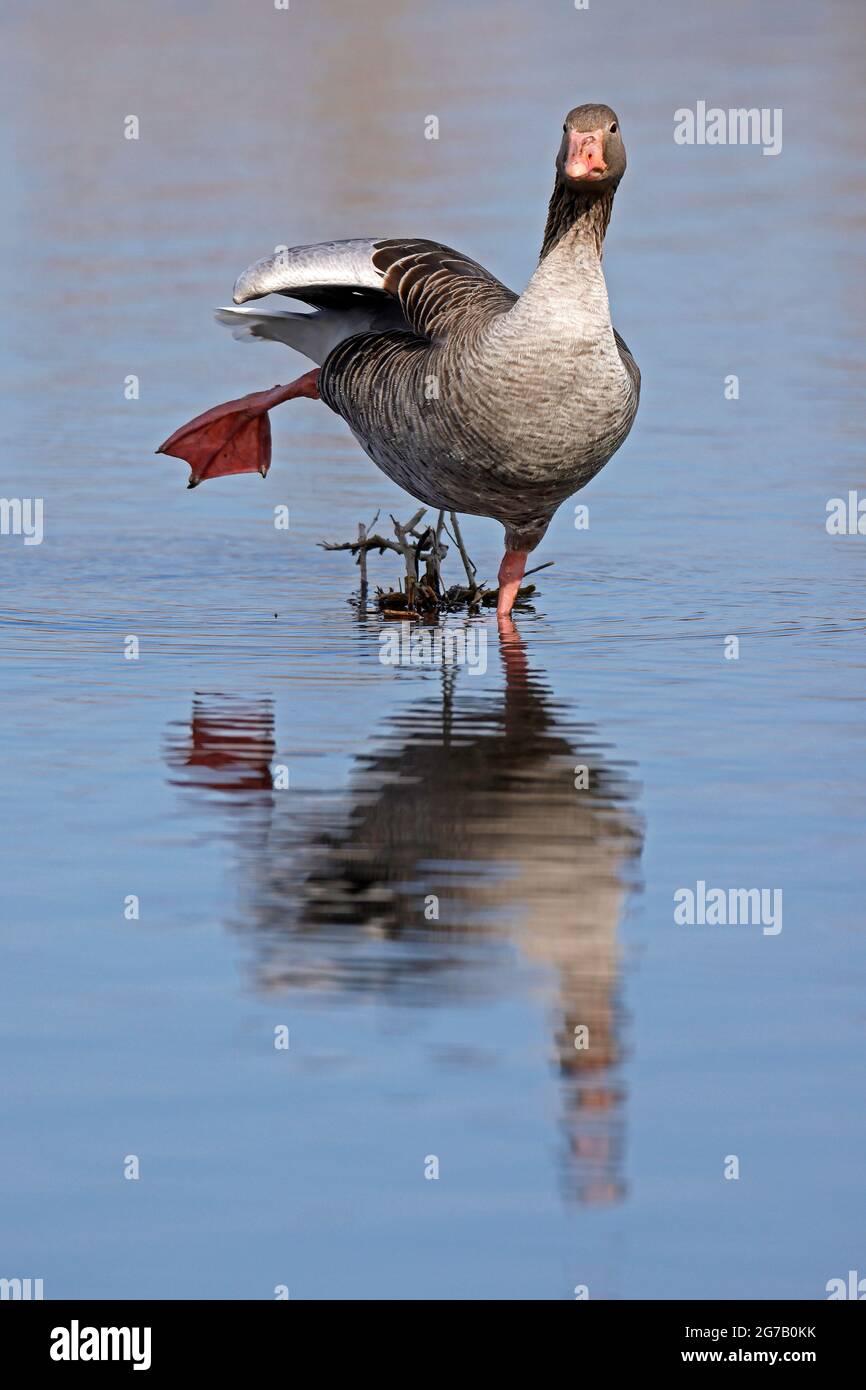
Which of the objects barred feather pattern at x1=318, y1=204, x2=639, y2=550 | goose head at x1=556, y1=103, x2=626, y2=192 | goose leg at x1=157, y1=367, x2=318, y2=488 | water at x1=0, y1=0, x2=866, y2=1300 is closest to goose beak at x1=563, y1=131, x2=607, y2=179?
goose head at x1=556, y1=103, x2=626, y2=192

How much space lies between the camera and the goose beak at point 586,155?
9.43 m

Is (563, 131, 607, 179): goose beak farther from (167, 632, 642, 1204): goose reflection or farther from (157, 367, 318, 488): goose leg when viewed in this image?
(157, 367, 318, 488): goose leg

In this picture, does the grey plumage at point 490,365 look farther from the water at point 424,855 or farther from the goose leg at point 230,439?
the goose leg at point 230,439

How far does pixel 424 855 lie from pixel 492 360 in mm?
3027

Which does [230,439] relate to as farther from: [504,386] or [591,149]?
[591,149]

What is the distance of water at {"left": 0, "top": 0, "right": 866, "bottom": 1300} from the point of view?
4844mm

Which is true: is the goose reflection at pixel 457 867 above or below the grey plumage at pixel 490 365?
below

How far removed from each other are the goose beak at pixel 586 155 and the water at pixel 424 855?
1773mm

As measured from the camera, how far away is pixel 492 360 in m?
9.40

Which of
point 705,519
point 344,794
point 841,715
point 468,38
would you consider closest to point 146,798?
point 344,794

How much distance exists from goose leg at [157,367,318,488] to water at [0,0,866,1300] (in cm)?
36

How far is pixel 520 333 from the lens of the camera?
9.35 metres

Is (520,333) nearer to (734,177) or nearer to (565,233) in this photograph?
(565,233)

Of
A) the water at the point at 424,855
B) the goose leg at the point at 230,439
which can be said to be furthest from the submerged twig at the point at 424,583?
the goose leg at the point at 230,439
